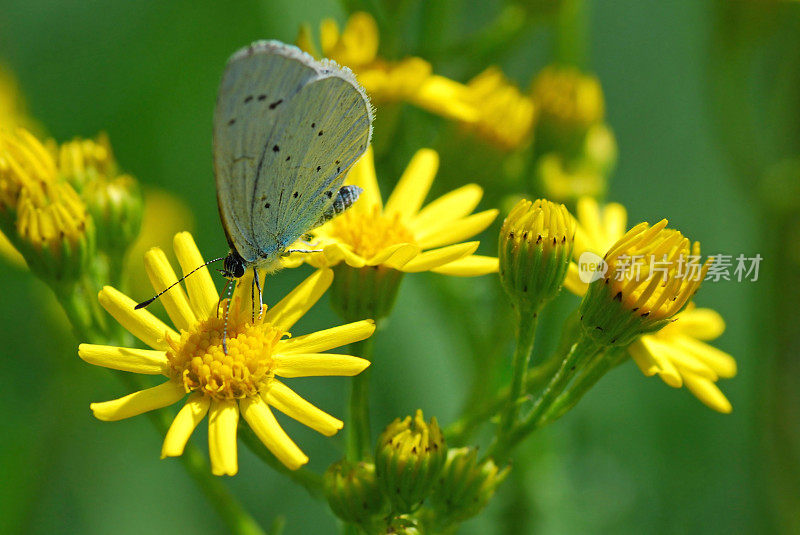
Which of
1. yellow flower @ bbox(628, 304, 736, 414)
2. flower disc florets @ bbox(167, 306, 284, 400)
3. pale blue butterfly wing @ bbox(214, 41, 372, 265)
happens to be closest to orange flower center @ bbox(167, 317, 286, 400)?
flower disc florets @ bbox(167, 306, 284, 400)

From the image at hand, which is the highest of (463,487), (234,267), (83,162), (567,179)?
(567,179)

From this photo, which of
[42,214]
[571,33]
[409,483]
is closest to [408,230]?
[409,483]

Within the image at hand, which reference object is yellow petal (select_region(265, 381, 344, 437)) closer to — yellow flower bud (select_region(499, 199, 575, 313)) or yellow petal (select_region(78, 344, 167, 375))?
yellow petal (select_region(78, 344, 167, 375))

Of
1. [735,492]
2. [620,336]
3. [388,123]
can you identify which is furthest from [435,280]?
[735,492]

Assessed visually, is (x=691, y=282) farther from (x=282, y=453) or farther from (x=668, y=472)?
(x=668, y=472)

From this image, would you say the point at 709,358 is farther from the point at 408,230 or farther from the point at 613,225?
the point at 408,230

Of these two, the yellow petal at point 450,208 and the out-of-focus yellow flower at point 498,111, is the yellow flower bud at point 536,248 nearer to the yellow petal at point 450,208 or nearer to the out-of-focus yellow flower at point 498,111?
the yellow petal at point 450,208
